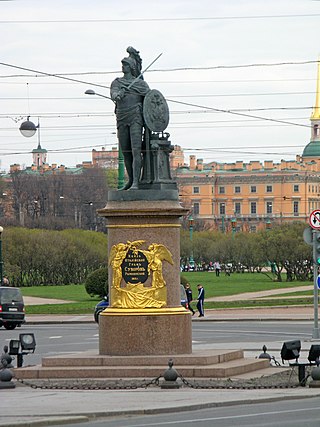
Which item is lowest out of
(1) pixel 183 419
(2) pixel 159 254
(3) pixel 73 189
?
(1) pixel 183 419

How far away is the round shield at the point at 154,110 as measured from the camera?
86.1 feet

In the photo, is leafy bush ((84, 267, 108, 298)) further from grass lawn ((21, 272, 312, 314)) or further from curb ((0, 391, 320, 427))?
curb ((0, 391, 320, 427))

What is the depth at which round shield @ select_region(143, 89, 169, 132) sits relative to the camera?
26234 millimetres

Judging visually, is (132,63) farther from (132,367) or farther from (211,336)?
(211,336)

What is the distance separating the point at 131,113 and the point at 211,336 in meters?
15.9

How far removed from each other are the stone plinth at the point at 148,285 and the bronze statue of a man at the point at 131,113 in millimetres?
738

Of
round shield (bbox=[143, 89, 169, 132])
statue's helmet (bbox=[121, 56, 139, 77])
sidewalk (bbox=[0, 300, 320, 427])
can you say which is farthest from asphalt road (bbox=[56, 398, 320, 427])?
statue's helmet (bbox=[121, 56, 139, 77])

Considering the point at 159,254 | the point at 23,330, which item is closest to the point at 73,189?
the point at 23,330

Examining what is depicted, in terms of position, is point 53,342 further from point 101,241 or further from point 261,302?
point 101,241

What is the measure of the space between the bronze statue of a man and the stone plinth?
29.1 inches

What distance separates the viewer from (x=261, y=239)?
301 feet

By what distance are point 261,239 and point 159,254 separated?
66728 millimetres

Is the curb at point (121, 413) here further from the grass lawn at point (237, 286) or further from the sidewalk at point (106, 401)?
the grass lawn at point (237, 286)

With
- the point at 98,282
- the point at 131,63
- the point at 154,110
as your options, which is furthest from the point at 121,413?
the point at 98,282
